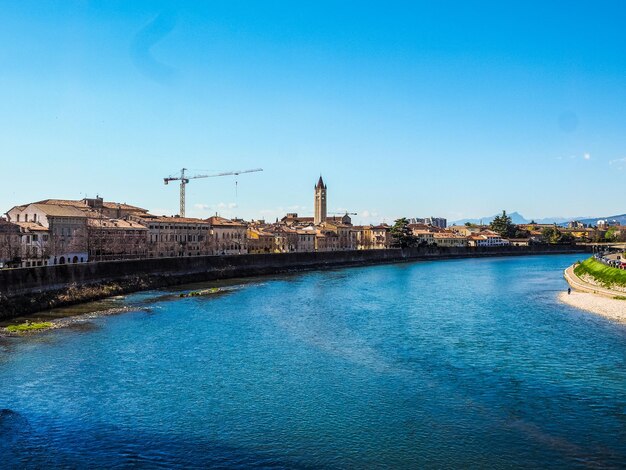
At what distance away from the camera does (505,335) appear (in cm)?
3528

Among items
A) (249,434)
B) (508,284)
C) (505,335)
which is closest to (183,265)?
(508,284)

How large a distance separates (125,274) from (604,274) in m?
47.6

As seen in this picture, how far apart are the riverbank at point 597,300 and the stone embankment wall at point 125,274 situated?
3995 centimetres

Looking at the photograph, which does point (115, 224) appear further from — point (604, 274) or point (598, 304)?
point (598, 304)

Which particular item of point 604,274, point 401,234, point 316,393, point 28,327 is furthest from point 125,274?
point 401,234

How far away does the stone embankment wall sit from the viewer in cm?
4225

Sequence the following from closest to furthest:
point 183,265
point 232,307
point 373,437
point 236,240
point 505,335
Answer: point 373,437
point 505,335
point 232,307
point 183,265
point 236,240

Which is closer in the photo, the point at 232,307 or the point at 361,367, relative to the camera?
the point at 361,367

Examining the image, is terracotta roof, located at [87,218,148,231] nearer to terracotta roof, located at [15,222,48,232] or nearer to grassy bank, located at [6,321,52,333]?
terracotta roof, located at [15,222,48,232]

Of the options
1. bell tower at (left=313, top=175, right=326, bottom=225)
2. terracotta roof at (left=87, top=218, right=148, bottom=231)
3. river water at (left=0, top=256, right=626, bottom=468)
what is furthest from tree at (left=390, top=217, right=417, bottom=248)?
river water at (left=0, top=256, right=626, bottom=468)

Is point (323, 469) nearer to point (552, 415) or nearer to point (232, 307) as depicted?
point (552, 415)

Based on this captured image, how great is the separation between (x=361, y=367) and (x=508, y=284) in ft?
169

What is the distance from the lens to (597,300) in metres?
50.4

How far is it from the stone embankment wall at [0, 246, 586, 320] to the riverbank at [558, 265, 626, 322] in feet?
131
